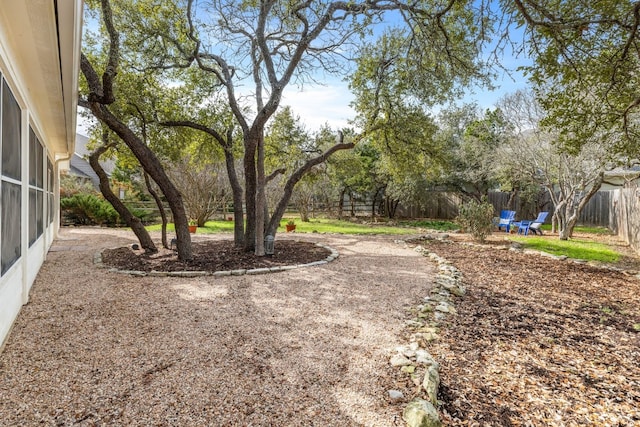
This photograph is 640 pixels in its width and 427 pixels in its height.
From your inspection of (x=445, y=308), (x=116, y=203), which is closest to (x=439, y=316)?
(x=445, y=308)

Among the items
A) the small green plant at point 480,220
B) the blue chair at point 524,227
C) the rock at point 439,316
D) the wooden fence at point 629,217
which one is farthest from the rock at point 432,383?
the blue chair at point 524,227

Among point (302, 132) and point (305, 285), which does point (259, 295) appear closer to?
point (305, 285)

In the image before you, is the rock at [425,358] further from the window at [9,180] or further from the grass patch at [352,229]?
the grass patch at [352,229]

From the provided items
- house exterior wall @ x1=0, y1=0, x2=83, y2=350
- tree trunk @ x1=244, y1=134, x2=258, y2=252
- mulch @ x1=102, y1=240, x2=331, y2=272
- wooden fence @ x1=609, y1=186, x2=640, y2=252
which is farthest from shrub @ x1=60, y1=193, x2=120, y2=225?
wooden fence @ x1=609, y1=186, x2=640, y2=252

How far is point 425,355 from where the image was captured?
2.67 m

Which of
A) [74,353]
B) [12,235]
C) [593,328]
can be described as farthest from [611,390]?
[12,235]

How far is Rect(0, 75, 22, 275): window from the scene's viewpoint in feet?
9.02

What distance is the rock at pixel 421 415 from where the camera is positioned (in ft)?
6.19

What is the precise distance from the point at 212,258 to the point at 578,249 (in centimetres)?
877

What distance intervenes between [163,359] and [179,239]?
13.1 ft

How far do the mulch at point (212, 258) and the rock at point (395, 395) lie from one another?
4.06m

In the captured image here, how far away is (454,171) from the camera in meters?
16.7

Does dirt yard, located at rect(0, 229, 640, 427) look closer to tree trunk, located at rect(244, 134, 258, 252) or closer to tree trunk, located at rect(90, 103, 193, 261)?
tree trunk, located at rect(90, 103, 193, 261)

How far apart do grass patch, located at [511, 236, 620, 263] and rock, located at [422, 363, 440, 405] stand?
22.6 feet
